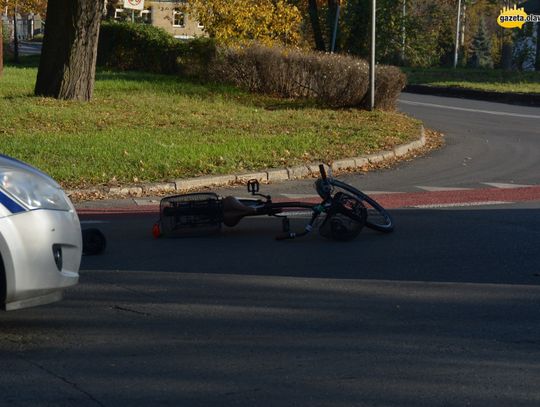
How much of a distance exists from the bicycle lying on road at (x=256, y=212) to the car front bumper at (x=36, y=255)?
3.35 meters

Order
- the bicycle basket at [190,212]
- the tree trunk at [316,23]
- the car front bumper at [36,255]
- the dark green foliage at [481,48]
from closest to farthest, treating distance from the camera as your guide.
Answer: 1. the car front bumper at [36,255]
2. the bicycle basket at [190,212]
3. the tree trunk at [316,23]
4. the dark green foliage at [481,48]

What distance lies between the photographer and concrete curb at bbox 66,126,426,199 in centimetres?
1327

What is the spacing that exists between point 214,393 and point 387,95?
18.7 meters

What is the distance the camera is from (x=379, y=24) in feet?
135

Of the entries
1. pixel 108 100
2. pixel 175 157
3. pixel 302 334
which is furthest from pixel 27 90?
pixel 302 334

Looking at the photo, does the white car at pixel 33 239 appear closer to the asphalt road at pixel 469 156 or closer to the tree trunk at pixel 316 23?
the asphalt road at pixel 469 156

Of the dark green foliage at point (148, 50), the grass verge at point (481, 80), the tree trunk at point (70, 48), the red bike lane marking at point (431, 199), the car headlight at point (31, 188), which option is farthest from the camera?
the grass verge at point (481, 80)

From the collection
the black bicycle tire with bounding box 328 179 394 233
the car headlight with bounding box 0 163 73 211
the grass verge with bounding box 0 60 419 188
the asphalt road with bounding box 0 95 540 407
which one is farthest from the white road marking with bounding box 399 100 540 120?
the car headlight with bounding box 0 163 73 211

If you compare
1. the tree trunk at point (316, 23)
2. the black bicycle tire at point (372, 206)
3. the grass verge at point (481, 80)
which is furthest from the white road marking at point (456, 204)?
the tree trunk at point (316, 23)

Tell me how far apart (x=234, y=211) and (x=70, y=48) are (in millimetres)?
12550

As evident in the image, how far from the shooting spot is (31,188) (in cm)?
623

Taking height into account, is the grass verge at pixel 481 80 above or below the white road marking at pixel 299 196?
above

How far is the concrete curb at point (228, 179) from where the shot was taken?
1327 cm

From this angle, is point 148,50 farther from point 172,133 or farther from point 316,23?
point 172,133
